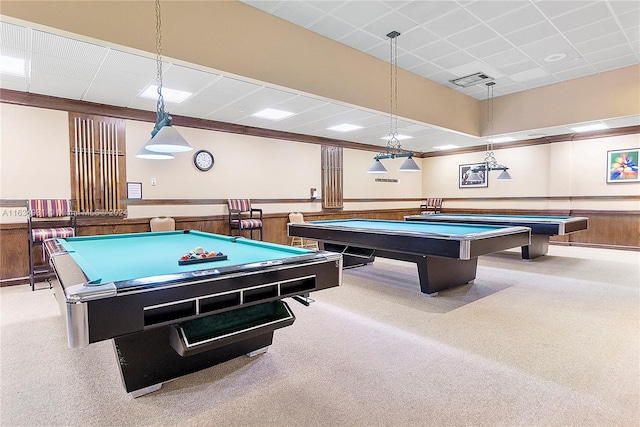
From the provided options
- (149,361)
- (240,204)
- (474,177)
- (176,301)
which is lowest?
(149,361)

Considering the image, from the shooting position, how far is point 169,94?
4898 millimetres

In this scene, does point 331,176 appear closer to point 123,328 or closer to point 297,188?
point 297,188

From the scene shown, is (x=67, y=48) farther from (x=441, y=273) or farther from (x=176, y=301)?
(x=441, y=273)

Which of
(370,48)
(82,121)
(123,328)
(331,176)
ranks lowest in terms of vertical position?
(123,328)

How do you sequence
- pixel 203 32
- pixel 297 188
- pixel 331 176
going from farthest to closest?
1. pixel 331 176
2. pixel 297 188
3. pixel 203 32

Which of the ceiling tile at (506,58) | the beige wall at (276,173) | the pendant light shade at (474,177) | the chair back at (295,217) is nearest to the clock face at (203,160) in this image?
the beige wall at (276,173)

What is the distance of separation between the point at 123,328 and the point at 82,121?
4958 mm

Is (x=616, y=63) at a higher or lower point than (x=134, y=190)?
higher

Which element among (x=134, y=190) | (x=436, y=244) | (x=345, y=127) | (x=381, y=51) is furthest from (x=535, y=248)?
(x=134, y=190)

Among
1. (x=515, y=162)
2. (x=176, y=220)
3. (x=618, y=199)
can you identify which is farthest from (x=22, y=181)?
(x=618, y=199)

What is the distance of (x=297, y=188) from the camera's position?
26.4 ft

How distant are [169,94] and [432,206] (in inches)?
323

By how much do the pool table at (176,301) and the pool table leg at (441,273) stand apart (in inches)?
77.7

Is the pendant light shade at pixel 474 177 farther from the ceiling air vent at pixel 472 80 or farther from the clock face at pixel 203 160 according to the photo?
the clock face at pixel 203 160
